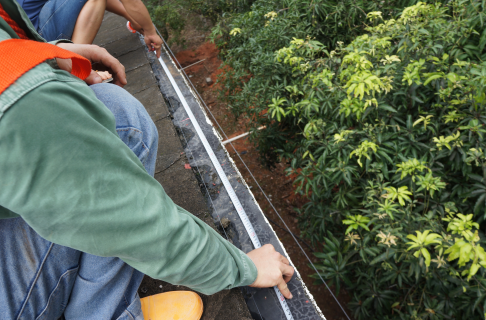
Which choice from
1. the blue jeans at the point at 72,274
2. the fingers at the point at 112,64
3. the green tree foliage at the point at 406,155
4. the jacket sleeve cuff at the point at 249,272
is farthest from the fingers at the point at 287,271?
the fingers at the point at 112,64

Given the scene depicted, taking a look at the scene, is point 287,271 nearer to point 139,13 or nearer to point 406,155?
point 406,155

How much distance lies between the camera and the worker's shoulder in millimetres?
565

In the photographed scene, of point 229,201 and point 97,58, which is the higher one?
point 97,58

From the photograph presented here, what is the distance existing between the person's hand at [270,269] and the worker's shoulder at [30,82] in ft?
3.31

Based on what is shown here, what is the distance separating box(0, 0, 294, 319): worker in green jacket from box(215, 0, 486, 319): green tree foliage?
33.6 inches

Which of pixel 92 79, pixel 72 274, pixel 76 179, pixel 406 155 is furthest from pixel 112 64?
pixel 406 155

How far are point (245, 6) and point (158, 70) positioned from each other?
56.2 inches

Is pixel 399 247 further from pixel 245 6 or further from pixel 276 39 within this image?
pixel 245 6

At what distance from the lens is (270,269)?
1.33 meters

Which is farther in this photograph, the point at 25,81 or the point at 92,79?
the point at 92,79

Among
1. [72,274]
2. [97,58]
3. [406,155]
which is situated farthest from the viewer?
[406,155]

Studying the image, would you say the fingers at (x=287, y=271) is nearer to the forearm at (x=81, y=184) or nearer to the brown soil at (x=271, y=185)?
the forearm at (x=81, y=184)

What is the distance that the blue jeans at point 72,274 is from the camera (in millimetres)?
909

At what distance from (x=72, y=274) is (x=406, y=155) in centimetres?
167
